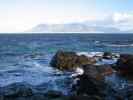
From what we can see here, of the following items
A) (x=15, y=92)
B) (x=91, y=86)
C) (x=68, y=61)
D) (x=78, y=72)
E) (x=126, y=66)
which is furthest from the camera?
(x=68, y=61)

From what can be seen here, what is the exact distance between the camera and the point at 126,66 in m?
36.5

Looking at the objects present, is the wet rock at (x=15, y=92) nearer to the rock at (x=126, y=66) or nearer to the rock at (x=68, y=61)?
the rock at (x=126, y=66)

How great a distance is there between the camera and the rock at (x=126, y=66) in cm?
3543

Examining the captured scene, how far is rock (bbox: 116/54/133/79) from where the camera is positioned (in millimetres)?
35434

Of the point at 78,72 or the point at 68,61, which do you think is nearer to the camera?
the point at 78,72

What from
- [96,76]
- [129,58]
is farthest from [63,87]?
[129,58]

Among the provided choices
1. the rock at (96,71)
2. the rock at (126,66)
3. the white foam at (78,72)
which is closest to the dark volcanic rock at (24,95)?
the rock at (96,71)

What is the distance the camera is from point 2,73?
36500mm

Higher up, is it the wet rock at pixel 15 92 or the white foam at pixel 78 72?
the wet rock at pixel 15 92

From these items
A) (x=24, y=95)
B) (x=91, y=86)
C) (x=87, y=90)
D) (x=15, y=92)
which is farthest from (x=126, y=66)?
(x=15, y=92)

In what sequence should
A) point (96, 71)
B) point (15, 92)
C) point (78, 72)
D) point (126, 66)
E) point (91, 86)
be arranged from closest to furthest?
point (15, 92) < point (91, 86) < point (96, 71) < point (126, 66) < point (78, 72)

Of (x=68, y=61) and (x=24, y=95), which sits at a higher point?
(x=68, y=61)

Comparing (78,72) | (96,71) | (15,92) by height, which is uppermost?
(96,71)

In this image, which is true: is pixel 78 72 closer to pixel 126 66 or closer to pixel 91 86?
pixel 126 66
